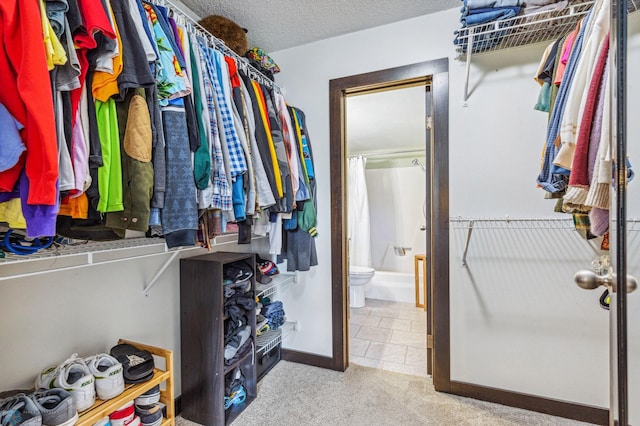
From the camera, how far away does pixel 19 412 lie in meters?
0.85

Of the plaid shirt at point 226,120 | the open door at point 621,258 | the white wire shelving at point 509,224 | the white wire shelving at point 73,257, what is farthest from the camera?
the white wire shelving at point 509,224

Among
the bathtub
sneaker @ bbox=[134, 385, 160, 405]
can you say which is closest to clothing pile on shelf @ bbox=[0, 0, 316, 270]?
sneaker @ bbox=[134, 385, 160, 405]

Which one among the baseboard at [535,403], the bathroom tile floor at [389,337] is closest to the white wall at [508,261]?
the baseboard at [535,403]

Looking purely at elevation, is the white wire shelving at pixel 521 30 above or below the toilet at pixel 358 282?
above

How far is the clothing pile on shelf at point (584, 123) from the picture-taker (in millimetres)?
802

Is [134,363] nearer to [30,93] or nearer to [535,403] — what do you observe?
[30,93]

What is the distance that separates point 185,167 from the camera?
0.98m

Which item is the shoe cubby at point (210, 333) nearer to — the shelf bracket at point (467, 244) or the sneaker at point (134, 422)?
the sneaker at point (134, 422)

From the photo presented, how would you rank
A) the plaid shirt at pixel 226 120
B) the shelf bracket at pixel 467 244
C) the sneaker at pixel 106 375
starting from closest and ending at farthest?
1. the sneaker at pixel 106 375
2. the plaid shirt at pixel 226 120
3. the shelf bracket at pixel 467 244

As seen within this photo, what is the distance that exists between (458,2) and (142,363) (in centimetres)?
241

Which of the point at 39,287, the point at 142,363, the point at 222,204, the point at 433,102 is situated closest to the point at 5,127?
the point at 222,204

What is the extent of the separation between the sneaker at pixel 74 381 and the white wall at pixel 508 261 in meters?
1.77

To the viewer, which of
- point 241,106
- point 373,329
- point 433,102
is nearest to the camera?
point 241,106

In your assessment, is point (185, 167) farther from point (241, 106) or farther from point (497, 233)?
point (497, 233)
